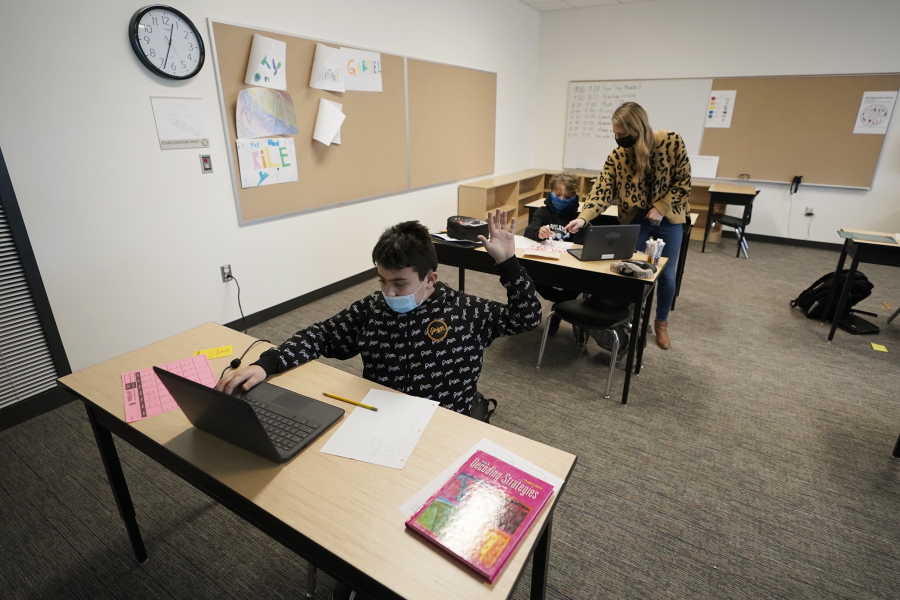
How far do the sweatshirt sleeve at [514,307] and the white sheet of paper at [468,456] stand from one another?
389mm

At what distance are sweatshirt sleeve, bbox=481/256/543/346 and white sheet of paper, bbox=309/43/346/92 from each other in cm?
262

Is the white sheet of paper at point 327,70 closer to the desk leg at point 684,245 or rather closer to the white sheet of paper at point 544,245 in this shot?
the white sheet of paper at point 544,245

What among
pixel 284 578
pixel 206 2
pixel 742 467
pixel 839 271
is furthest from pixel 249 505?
pixel 839 271

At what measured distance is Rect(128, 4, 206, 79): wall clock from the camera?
233 cm

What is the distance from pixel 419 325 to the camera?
4.33 feet

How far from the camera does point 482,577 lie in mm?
742

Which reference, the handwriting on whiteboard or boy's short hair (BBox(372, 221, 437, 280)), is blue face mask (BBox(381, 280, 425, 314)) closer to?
boy's short hair (BBox(372, 221, 437, 280))

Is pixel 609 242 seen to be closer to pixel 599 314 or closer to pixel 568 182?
pixel 599 314

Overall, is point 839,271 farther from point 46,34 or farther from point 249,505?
point 46,34

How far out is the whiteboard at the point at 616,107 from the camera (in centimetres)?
546

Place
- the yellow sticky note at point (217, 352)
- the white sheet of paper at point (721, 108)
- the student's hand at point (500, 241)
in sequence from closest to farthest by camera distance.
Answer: the student's hand at point (500, 241) < the yellow sticky note at point (217, 352) < the white sheet of paper at point (721, 108)

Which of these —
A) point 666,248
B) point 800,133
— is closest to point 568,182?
point 666,248

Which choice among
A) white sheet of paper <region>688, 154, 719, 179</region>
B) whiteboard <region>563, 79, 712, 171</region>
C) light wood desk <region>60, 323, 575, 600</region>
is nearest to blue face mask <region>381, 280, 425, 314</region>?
light wood desk <region>60, 323, 575, 600</region>

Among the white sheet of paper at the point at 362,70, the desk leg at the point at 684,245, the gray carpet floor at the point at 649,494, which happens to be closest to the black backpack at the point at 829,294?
the gray carpet floor at the point at 649,494
